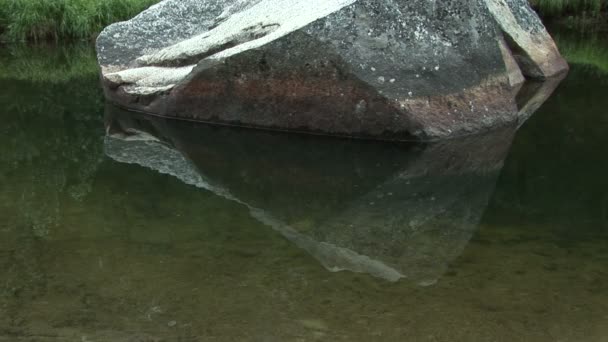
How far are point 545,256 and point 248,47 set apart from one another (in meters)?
3.87

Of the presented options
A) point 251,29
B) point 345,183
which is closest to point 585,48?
point 251,29

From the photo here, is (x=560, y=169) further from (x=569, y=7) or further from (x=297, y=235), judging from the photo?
(x=569, y=7)

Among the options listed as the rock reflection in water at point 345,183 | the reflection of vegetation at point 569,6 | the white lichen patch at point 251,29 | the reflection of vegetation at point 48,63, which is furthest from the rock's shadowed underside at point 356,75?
the reflection of vegetation at point 569,6

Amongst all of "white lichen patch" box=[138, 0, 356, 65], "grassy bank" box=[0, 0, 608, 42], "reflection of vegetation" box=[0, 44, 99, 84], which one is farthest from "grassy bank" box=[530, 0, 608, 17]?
"white lichen patch" box=[138, 0, 356, 65]

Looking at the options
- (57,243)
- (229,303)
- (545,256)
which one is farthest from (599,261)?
(57,243)

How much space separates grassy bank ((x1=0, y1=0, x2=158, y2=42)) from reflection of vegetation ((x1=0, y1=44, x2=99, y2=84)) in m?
0.49

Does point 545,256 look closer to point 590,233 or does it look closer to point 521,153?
point 590,233

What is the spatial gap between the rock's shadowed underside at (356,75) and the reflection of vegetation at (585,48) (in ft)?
15.6

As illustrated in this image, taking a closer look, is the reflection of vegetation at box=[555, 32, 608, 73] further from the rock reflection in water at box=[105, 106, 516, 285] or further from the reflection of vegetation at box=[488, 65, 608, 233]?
the rock reflection in water at box=[105, 106, 516, 285]

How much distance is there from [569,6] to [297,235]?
13.9 metres

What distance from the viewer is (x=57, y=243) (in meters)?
4.87

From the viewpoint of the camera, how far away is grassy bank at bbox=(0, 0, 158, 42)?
1391 cm

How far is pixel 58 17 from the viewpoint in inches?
568

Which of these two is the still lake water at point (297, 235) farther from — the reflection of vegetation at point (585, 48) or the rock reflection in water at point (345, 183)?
the reflection of vegetation at point (585, 48)
